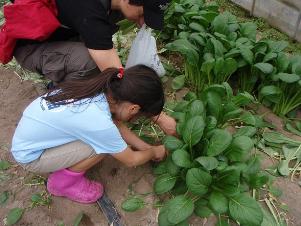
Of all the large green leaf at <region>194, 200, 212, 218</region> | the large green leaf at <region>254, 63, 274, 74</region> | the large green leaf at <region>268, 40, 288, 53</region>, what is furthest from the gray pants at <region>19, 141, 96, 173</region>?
the large green leaf at <region>268, 40, 288, 53</region>

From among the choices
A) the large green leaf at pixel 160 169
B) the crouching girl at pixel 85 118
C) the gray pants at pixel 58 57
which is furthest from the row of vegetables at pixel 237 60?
the crouching girl at pixel 85 118

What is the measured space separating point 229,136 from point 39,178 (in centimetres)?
121

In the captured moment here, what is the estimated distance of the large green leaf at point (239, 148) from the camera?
2.14 metres

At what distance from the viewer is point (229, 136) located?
2127mm

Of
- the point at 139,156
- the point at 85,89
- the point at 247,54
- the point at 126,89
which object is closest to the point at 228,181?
the point at 139,156

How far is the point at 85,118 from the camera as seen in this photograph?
6.36 ft

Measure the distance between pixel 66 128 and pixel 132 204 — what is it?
1.88ft

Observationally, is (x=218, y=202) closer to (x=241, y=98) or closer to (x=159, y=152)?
(x=159, y=152)

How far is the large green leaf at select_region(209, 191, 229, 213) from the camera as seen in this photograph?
6.59 feet

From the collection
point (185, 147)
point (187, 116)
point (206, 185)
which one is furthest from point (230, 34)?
point (206, 185)

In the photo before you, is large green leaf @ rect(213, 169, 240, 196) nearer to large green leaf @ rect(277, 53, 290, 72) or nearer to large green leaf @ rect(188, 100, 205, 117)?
large green leaf @ rect(188, 100, 205, 117)

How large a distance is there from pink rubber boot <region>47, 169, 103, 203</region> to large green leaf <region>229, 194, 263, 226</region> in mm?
796

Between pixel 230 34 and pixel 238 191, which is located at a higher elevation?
pixel 230 34

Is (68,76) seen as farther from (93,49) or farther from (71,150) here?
(71,150)
